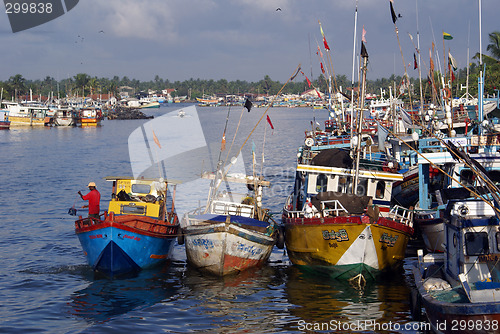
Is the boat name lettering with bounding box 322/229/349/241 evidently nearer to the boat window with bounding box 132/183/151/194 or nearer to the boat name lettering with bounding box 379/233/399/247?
the boat name lettering with bounding box 379/233/399/247

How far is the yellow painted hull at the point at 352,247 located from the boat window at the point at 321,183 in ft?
8.34

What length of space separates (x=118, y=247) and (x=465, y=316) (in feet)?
39.6

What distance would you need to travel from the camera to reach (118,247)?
20.7m

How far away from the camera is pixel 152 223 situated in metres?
21.6

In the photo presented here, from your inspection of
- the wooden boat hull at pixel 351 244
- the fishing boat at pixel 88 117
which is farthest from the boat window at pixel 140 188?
the fishing boat at pixel 88 117

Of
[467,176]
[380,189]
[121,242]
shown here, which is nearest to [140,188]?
[121,242]

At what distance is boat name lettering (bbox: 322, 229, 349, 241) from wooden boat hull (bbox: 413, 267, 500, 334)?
18.6 feet

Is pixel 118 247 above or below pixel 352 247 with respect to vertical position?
below

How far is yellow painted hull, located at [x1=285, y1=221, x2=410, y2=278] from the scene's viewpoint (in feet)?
64.0

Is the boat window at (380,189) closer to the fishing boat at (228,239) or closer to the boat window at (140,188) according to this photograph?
the fishing boat at (228,239)

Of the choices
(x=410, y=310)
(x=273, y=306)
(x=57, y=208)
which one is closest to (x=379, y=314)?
(x=410, y=310)

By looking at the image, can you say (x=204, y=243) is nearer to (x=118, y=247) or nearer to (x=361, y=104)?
(x=118, y=247)

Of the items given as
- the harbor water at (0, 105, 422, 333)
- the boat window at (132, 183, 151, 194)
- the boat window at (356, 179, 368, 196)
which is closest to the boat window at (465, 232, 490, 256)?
the harbor water at (0, 105, 422, 333)

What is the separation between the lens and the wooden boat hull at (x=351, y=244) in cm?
1948
